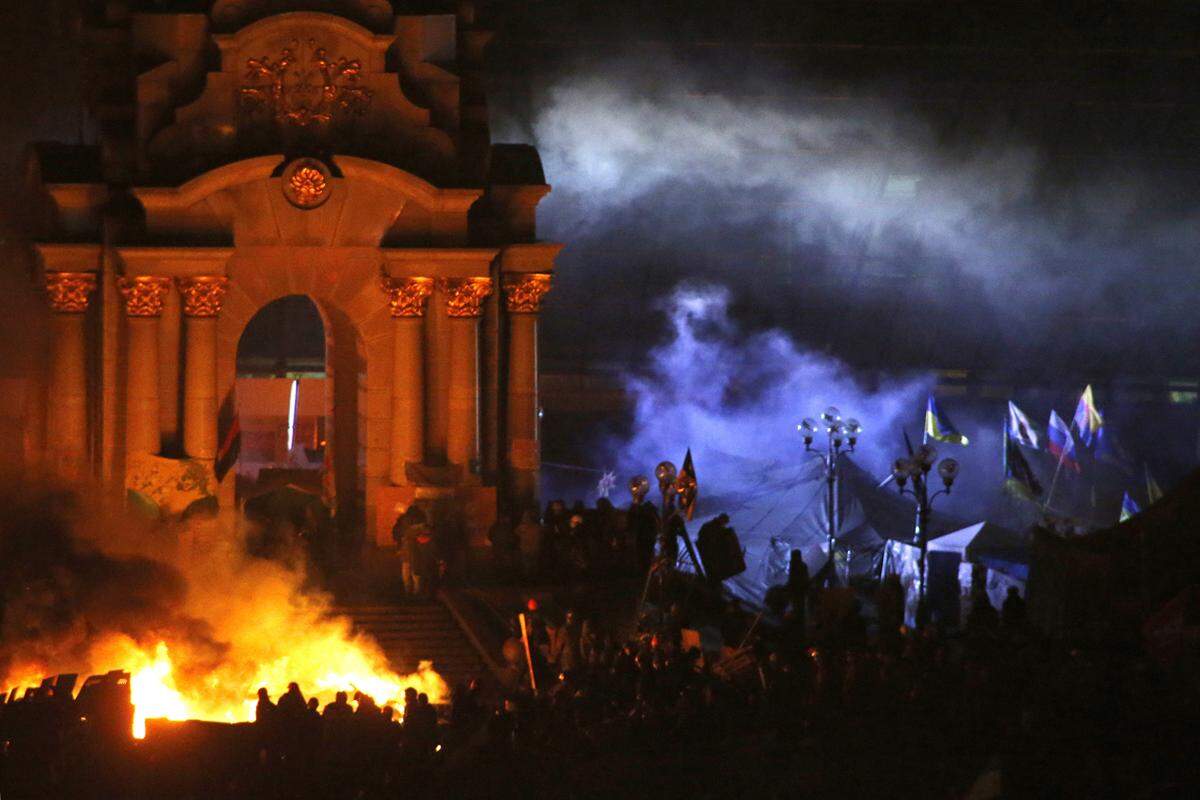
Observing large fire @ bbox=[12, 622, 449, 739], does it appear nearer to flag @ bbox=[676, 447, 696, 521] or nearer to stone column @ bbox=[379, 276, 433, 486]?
flag @ bbox=[676, 447, 696, 521]

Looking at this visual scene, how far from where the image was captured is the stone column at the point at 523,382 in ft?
121

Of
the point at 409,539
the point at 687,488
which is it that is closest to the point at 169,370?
the point at 409,539

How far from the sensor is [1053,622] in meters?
29.9

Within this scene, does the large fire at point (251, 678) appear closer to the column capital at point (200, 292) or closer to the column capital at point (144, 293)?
the column capital at point (200, 292)

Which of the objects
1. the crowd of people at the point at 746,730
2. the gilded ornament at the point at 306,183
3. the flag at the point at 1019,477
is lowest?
the crowd of people at the point at 746,730

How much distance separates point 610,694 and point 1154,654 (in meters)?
7.57

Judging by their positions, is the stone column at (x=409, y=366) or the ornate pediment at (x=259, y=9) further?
the stone column at (x=409, y=366)

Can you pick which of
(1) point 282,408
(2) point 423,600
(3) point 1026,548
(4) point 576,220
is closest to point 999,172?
(4) point 576,220

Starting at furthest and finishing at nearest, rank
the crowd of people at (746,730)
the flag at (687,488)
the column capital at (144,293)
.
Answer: the column capital at (144,293) < the flag at (687,488) < the crowd of people at (746,730)

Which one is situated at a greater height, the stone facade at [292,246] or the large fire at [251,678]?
the stone facade at [292,246]

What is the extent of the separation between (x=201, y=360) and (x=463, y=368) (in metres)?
5.15

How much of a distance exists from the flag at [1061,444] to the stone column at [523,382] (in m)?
12.5

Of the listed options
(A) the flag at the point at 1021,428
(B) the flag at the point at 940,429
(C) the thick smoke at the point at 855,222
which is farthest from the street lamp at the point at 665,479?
(C) the thick smoke at the point at 855,222

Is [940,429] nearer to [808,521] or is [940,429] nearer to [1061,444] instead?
[1061,444]
